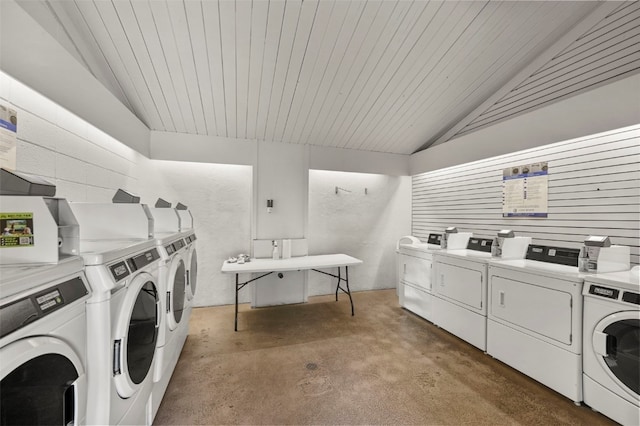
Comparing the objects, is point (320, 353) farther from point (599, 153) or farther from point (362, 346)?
point (599, 153)

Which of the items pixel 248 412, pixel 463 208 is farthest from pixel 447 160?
pixel 248 412

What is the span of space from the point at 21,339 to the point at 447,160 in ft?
15.8

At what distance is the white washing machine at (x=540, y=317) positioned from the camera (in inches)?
85.7

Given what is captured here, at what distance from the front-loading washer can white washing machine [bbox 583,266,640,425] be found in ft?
10.3

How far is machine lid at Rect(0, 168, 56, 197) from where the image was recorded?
937 millimetres

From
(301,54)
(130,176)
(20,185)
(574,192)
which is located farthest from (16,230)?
(574,192)

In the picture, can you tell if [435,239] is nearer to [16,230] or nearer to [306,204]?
[306,204]

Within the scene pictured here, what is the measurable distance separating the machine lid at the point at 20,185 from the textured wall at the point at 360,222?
3.89 m

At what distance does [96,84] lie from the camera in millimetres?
2430

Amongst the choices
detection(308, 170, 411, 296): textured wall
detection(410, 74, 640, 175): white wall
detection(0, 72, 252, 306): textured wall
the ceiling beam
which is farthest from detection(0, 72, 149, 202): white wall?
the ceiling beam

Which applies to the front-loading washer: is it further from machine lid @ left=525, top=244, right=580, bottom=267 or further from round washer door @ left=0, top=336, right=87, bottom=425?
machine lid @ left=525, top=244, right=580, bottom=267

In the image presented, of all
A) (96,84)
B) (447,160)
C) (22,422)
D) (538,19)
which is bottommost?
(22,422)

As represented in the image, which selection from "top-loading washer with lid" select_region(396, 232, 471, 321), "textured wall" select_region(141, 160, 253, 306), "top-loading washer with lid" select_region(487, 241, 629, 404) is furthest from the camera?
"textured wall" select_region(141, 160, 253, 306)

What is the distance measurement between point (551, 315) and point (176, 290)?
10.8 ft
